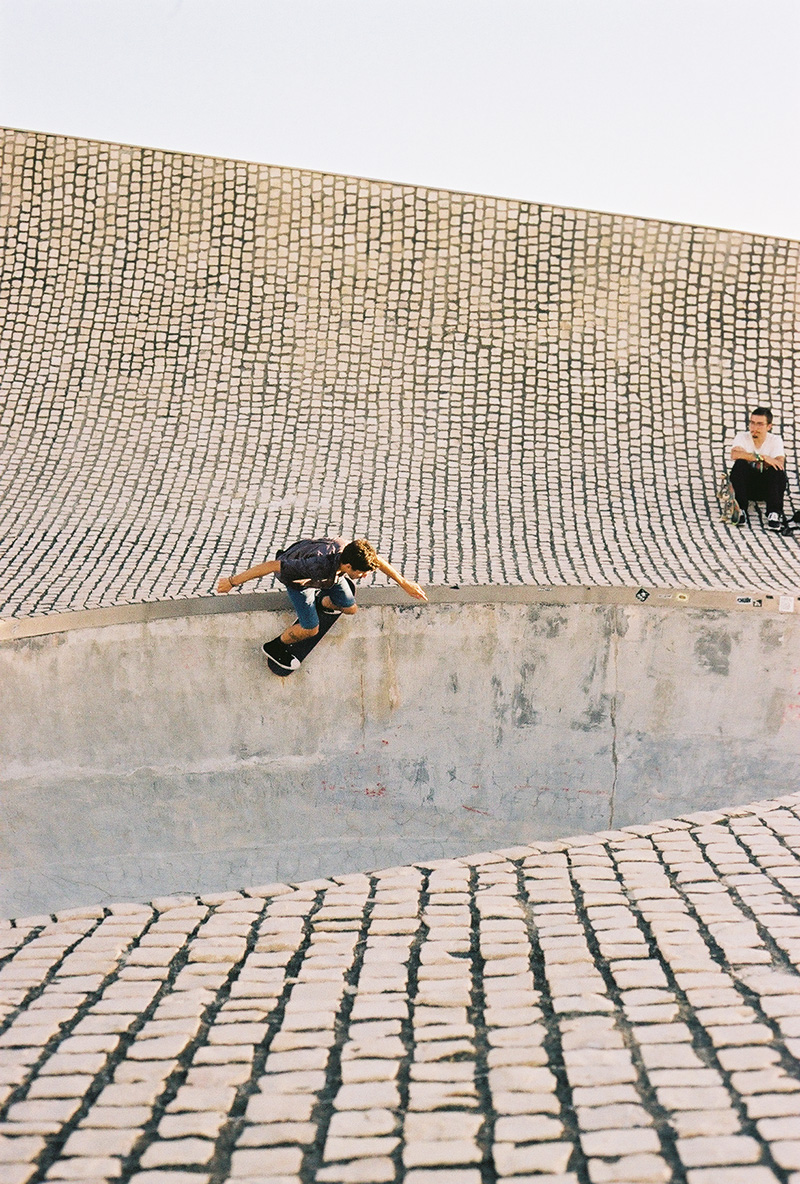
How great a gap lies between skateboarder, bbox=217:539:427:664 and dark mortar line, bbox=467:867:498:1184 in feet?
8.35

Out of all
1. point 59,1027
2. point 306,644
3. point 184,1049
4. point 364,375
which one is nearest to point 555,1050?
point 184,1049

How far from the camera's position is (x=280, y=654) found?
719cm

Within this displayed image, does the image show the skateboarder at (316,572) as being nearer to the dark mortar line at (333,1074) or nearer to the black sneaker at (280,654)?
the black sneaker at (280,654)

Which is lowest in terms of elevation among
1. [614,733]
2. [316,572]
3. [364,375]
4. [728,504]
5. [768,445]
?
[614,733]

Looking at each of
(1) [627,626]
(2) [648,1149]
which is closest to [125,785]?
(1) [627,626]

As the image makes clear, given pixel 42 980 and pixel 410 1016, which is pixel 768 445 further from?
pixel 42 980

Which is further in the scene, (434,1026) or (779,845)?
(779,845)

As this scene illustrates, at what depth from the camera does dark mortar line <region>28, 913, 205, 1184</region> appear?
2.78 metres

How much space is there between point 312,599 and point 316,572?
1.36 feet

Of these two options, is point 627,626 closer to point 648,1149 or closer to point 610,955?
point 610,955

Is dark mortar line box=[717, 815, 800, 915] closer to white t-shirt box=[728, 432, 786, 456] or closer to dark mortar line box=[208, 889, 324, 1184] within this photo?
dark mortar line box=[208, 889, 324, 1184]

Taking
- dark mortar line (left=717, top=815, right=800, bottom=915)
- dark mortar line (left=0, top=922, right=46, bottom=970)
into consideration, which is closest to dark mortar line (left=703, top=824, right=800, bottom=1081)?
dark mortar line (left=717, top=815, right=800, bottom=915)

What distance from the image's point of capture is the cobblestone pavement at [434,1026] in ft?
8.98

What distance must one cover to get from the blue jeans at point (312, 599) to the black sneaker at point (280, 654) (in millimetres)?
237
